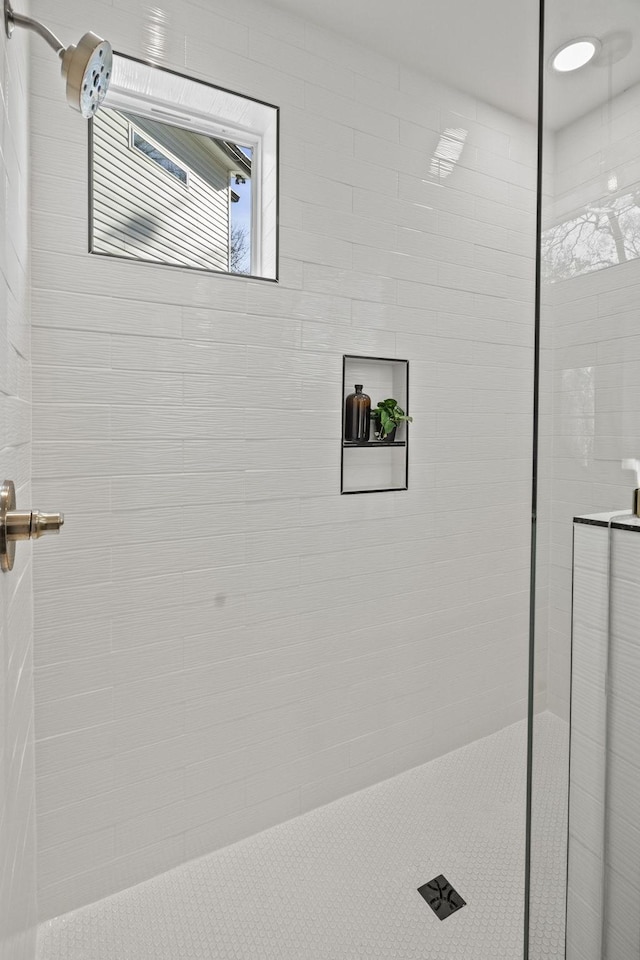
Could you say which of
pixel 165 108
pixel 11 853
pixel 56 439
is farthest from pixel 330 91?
pixel 11 853

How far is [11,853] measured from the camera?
35.8 inches

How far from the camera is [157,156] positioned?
1.70 meters

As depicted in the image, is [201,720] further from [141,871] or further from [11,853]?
[11,853]

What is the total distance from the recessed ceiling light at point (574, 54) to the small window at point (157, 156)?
1.28 metres

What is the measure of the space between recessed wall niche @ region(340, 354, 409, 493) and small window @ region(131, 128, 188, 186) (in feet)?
2.55

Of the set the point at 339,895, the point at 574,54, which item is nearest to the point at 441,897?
the point at 339,895

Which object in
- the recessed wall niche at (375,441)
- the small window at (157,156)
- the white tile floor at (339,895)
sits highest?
the small window at (157,156)

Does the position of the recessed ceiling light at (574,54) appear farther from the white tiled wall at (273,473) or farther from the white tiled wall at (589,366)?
the white tiled wall at (273,473)

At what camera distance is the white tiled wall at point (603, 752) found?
0.72 meters

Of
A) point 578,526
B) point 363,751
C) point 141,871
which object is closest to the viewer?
point 578,526

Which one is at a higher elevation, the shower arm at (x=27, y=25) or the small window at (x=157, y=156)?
Answer: the small window at (x=157, y=156)

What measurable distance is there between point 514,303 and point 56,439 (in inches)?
71.6

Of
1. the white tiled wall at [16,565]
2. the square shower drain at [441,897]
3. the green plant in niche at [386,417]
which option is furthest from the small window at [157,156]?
the square shower drain at [441,897]

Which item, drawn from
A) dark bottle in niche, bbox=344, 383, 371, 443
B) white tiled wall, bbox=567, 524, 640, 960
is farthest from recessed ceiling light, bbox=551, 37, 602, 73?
dark bottle in niche, bbox=344, 383, 371, 443
